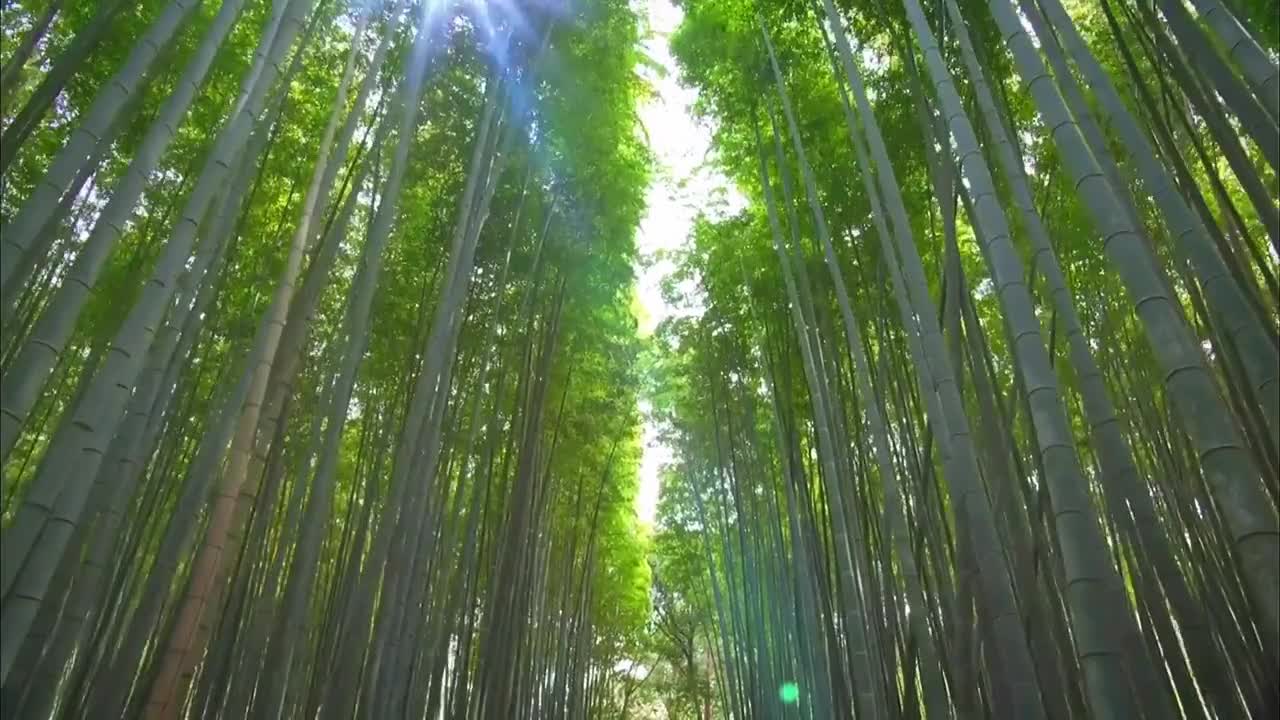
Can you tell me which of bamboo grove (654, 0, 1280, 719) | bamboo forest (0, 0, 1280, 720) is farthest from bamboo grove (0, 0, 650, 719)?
bamboo grove (654, 0, 1280, 719)

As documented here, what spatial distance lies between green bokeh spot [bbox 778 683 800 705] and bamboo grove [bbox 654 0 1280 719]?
20 mm

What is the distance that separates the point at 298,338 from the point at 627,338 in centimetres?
379

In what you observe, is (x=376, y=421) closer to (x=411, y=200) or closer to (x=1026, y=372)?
(x=411, y=200)

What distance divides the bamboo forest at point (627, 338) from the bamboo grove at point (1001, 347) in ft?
0.06

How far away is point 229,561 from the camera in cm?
232

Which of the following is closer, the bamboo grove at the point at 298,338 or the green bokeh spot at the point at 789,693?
the bamboo grove at the point at 298,338

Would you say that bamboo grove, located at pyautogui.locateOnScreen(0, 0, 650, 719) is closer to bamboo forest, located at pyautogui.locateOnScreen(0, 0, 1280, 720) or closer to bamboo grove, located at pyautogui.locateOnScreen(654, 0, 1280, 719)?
bamboo forest, located at pyautogui.locateOnScreen(0, 0, 1280, 720)

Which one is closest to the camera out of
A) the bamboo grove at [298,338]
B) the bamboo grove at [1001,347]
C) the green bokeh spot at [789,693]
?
the bamboo grove at [1001,347]

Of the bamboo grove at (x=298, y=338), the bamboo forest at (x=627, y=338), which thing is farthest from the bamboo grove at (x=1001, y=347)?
the bamboo grove at (x=298, y=338)

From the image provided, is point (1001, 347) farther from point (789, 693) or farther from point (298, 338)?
point (298, 338)

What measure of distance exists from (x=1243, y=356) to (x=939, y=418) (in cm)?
96

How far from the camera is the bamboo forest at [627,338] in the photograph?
5.78ft

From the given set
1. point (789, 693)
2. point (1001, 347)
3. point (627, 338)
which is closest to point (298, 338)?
point (627, 338)

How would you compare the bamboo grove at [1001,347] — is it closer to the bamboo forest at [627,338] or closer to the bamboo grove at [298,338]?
the bamboo forest at [627,338]
